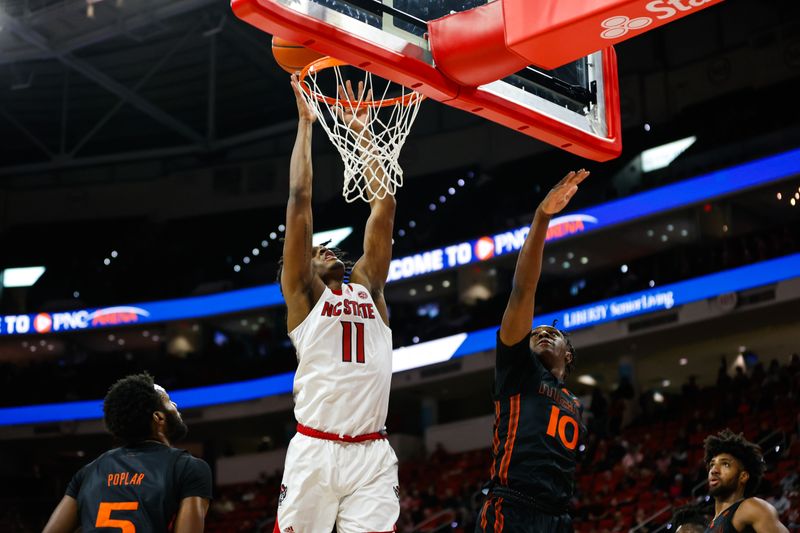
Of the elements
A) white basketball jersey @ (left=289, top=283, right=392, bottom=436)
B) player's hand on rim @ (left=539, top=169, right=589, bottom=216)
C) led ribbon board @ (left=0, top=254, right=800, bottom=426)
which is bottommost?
white basketball jersey @ (left=289, top=283, right=392, bottom=436)

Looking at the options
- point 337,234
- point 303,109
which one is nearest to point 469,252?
point 337,234

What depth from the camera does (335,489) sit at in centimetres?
429

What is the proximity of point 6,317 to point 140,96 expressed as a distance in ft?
23.1

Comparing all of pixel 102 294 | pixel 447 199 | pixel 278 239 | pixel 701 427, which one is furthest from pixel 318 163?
pixel 701 427

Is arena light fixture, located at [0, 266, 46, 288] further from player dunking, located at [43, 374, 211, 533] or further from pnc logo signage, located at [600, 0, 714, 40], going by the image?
pnc logo signage, located at [600, 0, 714, 40]

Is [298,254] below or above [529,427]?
above

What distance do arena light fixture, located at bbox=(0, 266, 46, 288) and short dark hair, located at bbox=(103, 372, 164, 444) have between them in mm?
25903

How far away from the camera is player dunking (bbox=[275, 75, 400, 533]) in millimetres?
4270

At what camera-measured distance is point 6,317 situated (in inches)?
1044

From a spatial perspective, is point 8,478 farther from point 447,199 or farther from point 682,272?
point 682,272

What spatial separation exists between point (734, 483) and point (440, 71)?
8.43ft

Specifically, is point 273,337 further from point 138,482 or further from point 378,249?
point 138,482

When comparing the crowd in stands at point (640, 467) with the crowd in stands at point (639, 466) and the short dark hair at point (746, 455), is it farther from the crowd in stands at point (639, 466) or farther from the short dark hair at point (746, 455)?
the short dark hair at point (746, 455)

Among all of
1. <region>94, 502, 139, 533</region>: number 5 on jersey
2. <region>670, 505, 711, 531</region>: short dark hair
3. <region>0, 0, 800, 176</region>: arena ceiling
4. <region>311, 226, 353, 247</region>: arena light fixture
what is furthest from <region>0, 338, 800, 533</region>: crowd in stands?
<region>94, 502, 139, 533</region>: number 5 on jersey
